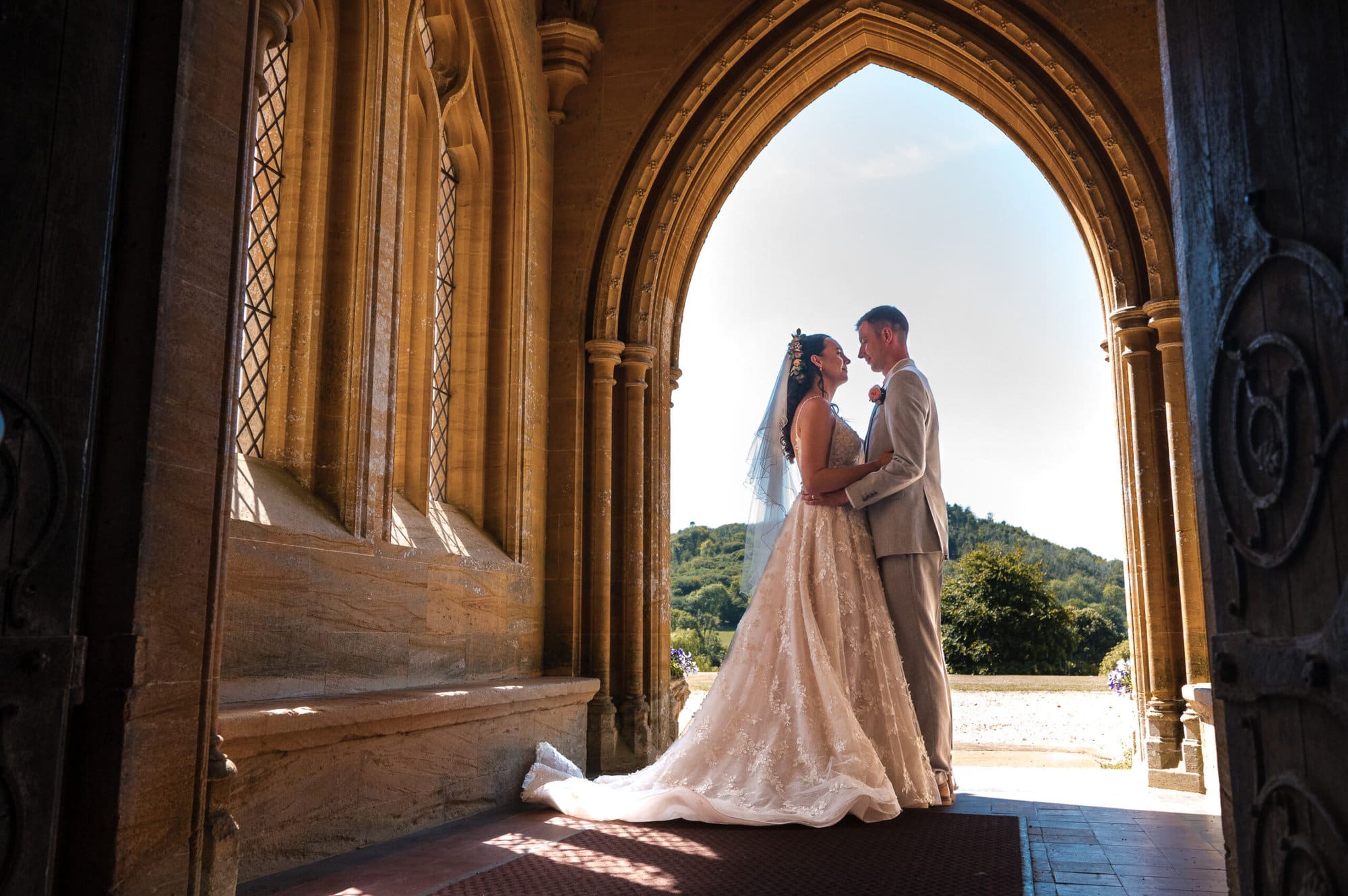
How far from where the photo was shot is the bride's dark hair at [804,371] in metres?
5.19

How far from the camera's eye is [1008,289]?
4100 centimetres

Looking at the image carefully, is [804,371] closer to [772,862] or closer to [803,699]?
[803,699]

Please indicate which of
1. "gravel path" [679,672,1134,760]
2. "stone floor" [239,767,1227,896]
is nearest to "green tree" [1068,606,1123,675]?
"gravel path" [679,672,1134,760]

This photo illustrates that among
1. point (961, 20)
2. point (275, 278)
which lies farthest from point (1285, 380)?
point (961, 20)

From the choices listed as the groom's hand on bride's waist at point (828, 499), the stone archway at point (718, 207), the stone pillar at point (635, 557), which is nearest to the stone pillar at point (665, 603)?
the stone archway at point (718, 207)

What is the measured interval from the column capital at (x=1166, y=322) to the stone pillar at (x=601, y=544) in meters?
3.20

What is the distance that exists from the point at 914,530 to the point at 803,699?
932 millimetres

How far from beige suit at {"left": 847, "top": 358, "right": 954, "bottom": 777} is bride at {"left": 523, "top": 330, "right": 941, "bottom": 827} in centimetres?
11

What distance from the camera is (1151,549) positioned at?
20.1ft

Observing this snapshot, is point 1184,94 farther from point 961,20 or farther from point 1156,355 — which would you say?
point 961,20

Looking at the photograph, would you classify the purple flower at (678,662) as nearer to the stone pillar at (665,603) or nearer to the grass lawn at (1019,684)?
the stone pillar at (665,603)

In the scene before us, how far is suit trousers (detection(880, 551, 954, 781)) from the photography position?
4621mm

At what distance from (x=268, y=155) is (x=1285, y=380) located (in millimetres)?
4415

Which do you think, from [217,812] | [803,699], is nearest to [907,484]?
[803,699]
